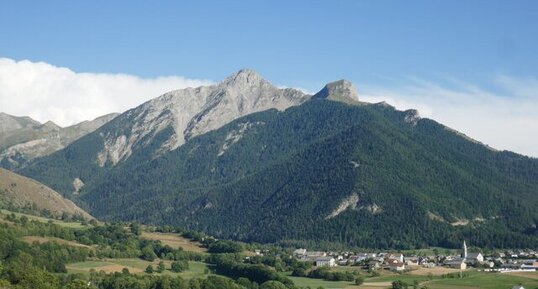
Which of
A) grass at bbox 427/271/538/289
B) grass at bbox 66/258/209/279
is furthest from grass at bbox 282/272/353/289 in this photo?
grass at bbox 66/258/209/279

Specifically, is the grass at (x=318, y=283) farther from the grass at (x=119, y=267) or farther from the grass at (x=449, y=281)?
the grass at (x=119, y=267)

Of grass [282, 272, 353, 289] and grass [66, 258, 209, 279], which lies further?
grass [66, 258, 209, 279]

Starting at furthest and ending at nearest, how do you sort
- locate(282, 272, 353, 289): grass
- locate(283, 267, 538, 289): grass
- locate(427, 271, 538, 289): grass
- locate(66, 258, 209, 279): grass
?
locate(66, 258, 209, 279): grass → locate(282, 272, 353, 289): grass → locate(283, 267, 538, 289): grass → locate(427, 271, 538, 289): grass

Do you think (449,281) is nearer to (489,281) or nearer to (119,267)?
(489,281)

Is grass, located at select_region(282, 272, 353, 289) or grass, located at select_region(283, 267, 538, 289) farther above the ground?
grass, located at select_region(283, 267, 538, 289)

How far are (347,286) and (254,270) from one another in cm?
2205

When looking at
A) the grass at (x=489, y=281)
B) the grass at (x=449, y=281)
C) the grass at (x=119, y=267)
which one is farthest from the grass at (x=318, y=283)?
the grass at (x=119, y=267)

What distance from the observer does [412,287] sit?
168 metres

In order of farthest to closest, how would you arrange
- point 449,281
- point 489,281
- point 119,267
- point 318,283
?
point 119,267, point 318,283, point 449,281, point 489,281

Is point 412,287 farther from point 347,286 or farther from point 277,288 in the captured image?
point 277,288

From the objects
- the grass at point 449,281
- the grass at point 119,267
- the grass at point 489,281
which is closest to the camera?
the grass at point 489,281

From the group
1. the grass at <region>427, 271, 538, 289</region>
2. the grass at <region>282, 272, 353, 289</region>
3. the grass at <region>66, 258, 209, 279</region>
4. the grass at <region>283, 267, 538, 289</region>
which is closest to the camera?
the grass at <region>427, 271, 538, 289</region>

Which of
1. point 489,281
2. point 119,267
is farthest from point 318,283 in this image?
point 119,267

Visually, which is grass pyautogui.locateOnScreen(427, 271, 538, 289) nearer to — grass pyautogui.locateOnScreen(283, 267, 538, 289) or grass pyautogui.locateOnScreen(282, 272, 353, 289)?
grass pyautogui.locateOnScreen(283, 267, 538, 289)
